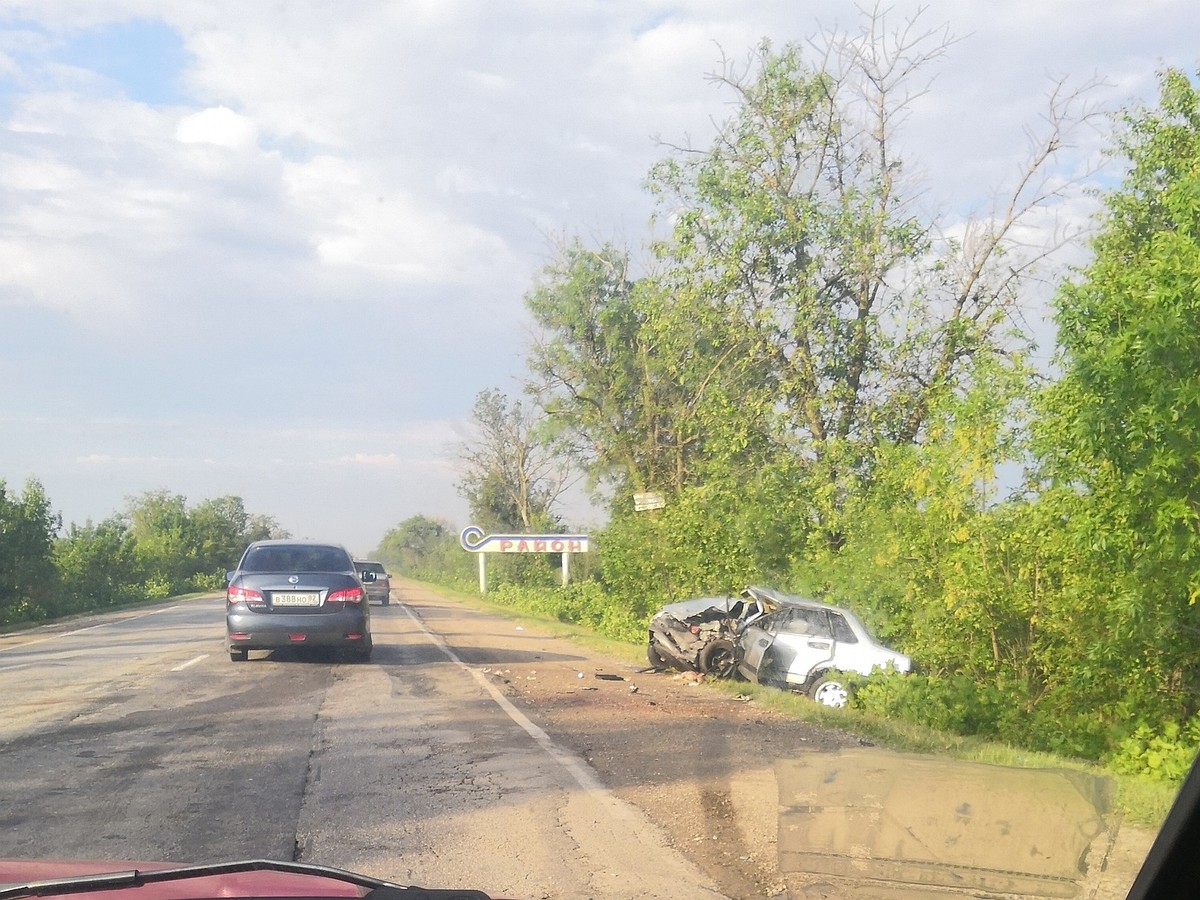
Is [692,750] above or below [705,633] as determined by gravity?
below

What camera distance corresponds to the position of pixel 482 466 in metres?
71.9

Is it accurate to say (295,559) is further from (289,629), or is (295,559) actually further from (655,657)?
(655,657)

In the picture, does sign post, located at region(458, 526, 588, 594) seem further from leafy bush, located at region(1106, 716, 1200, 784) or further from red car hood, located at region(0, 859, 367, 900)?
red car hood, located at region(0, 859, 367, 900)

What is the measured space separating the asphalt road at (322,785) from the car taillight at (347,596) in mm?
1299

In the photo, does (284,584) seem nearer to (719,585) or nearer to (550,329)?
(719,585)

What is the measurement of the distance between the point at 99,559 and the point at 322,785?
4833 cm

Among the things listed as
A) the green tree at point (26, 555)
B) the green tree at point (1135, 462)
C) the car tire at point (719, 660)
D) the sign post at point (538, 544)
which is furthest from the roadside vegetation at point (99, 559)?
the green tree at point (1135, 462)

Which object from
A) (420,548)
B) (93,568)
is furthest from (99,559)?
(420,548)

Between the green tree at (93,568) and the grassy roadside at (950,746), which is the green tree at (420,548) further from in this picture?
the grassy roadside at (950,746)

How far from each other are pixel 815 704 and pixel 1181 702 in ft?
12.9

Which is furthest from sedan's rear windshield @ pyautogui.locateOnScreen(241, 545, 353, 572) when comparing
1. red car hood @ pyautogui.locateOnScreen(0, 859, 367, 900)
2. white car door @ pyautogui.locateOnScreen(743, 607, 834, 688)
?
red car hood @ pyautogui.locateOnScreen(0, 859, 367, 900)

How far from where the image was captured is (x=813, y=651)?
1516 cm

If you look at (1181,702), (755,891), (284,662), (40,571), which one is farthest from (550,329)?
(755,891)

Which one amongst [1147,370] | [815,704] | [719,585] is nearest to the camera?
[1147,370]
